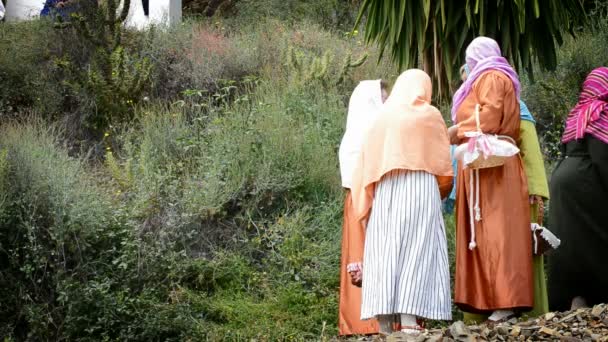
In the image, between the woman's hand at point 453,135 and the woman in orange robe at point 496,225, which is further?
the woman's hand at point 453,135

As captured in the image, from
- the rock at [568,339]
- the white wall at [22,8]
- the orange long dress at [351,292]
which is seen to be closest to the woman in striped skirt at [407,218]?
the orange long dress at [351,292]

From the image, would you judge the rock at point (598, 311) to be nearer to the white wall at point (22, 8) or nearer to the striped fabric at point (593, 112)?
the striped fabric at point (593, 112)

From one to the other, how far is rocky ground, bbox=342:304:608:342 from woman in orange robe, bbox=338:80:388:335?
108 centimetres

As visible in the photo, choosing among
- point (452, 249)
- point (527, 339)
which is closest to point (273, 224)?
point (452, 249)

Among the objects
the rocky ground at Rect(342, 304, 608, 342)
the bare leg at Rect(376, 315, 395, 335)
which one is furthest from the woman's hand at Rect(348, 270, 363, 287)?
the rocky ground at Rect(342, 304, 608, 342)

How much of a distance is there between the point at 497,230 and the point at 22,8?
38.6ft

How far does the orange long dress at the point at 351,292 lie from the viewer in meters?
7.50

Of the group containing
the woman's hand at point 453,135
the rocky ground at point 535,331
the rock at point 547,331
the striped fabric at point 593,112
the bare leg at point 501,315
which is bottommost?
the bare leg at point 501,315

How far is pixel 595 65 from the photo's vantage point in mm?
12297

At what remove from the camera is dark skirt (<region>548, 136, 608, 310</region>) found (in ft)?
25.3

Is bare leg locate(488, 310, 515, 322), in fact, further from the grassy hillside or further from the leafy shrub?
the leafy shrub

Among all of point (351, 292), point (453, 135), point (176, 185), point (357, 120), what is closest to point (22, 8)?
point (176, 185)

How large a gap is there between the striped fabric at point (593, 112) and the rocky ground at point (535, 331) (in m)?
1.57

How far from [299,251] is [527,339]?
3123mm
